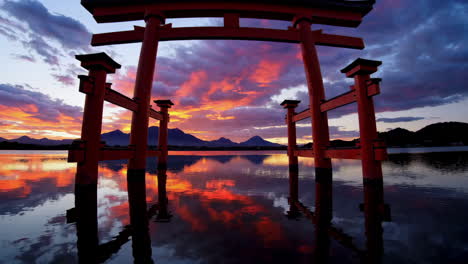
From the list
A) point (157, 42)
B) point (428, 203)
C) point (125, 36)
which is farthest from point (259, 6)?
point (428, 203)

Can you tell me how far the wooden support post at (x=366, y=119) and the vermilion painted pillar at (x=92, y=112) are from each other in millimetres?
5757

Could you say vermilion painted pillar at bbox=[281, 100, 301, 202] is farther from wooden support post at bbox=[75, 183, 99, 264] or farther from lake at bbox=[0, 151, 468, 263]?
wooden support post at bbox=[75, 183, 99, 264]

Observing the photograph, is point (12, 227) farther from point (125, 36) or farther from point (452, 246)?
point (125, 36)

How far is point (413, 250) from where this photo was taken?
1.59m

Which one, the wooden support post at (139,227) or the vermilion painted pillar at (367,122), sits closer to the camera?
the wooden support post at (139,227)

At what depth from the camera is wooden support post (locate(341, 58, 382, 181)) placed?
4.33 m

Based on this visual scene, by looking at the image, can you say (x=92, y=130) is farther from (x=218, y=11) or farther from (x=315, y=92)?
(x=315, y=92)

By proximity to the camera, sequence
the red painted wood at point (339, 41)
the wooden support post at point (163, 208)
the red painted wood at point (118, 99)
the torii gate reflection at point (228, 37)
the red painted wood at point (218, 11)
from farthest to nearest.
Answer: the red painted wood at point (339, 41) < the red painted wood at point (218, 11) < the red painted wood at point (118, 99) < the torii gate reflection at point (228, 37) < the wooden support post at point (163, 208)

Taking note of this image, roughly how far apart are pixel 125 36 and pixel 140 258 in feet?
25.6

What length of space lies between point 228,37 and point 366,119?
16.4ft

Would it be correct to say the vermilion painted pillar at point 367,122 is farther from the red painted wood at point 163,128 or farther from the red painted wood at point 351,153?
the red painted wood at point 163,128

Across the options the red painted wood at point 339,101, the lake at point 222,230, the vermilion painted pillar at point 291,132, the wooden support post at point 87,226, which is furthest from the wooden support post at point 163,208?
the vermilion painted pillar at point 291,132

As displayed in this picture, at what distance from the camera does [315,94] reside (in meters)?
6.05

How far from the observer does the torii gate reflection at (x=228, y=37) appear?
169 inches
